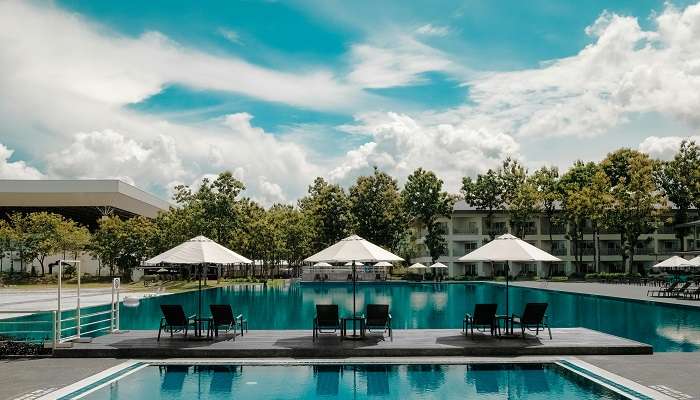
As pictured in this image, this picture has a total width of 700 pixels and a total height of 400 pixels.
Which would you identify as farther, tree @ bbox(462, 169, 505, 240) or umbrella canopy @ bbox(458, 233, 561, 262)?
tree @ bbox(462, 169, 505, 240)

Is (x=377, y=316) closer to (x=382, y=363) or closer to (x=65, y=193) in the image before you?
(x=382, y=363)

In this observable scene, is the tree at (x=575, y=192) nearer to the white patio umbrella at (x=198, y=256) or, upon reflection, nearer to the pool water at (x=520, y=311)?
the pool water at (x=520, y=311)

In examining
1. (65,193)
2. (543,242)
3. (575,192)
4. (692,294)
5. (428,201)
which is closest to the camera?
(692,294)

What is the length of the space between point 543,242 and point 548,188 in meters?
9.55

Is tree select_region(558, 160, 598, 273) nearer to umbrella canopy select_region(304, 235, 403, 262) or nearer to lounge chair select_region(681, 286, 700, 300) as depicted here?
lounge chair select_region(681, 286, 700, 300)

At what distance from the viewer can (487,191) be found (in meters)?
63.3

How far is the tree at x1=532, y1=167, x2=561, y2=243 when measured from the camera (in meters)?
59.6

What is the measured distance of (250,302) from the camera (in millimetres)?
32938

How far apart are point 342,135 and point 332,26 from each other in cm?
1280

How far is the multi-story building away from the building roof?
34.4 meters

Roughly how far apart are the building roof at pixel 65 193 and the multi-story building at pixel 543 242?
113 ft

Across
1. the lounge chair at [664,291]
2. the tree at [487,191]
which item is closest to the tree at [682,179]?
the tree at [487,191]

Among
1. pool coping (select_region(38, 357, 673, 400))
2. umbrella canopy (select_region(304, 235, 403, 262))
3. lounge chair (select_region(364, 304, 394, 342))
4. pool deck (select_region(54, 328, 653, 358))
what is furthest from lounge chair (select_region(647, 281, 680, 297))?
lounge chair (select_region(364, 304, 394, 342))

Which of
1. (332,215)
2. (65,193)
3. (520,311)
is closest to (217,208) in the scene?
(332,215)
